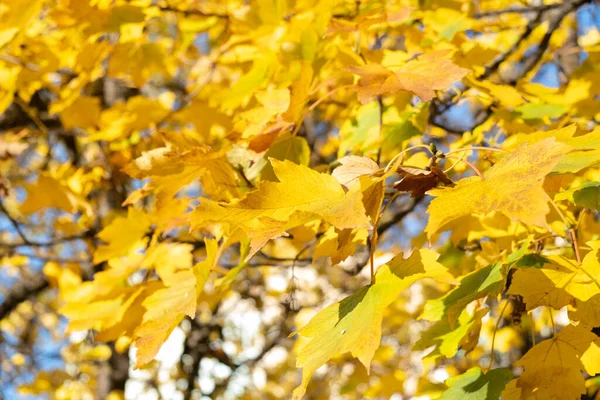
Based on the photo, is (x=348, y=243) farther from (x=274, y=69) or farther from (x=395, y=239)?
(x=395, y=239)

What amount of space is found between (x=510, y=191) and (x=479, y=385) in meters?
0.39

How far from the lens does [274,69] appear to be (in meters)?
1.25

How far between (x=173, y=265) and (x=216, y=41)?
920 mm

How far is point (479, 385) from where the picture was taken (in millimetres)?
839

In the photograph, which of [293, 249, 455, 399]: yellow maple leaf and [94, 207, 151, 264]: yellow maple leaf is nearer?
[293, 249, 455, 399]: yellow maple leaf

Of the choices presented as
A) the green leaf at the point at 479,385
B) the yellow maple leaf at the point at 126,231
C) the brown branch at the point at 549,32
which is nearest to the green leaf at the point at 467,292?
the green leaf at the point at 479,385

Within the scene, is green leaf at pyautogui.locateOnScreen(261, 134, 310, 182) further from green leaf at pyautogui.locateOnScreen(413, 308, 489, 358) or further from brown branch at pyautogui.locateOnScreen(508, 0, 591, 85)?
brown branch at pyautogui.locateOnScreen(508, 0, 591, 85)

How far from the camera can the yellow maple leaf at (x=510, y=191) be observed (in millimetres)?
544

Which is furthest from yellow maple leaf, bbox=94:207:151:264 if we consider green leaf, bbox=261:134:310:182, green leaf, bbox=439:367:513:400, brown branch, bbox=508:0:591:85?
brown branch, bbox=508:0:591:85

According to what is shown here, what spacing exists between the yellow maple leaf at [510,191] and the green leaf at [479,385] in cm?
33

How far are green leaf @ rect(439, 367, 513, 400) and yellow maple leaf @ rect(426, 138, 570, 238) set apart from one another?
0.33 metres

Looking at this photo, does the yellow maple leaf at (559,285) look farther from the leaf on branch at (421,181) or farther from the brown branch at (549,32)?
the brown branch at (549,32)

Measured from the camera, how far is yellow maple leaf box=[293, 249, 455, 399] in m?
0.62

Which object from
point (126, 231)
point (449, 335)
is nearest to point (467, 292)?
point (449, 335)
